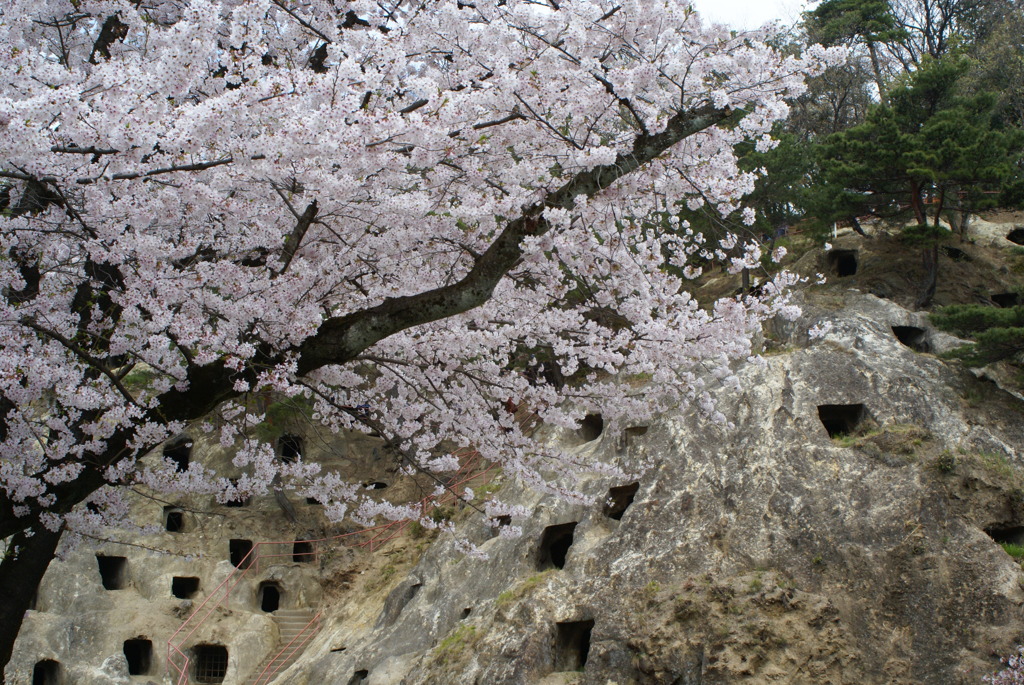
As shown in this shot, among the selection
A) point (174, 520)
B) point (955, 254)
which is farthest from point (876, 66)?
point (174, 520)

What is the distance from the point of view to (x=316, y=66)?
27.5ft

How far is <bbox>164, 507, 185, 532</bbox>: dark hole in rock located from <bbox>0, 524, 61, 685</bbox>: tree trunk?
15317 millimetres

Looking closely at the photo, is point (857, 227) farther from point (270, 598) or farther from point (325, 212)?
point (270, 598)

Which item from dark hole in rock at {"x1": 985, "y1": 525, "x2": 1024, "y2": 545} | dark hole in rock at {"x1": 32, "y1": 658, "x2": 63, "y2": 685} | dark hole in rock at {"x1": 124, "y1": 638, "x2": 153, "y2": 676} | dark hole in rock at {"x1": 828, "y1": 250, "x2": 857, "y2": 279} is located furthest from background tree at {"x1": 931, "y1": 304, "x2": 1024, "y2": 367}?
dark hole in rock at {"x1": 32, "y1": 658, "x2": 63, "y2": 685}

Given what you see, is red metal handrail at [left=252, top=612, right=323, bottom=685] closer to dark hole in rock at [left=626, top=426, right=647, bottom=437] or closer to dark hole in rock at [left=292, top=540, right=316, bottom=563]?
→ dark hole in rock at [left=292, top=540, right=316, bottom=563]

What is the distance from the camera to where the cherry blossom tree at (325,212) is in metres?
5.75

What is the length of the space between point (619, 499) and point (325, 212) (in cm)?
1019

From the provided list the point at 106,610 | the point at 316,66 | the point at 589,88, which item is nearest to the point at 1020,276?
the point at 589,88

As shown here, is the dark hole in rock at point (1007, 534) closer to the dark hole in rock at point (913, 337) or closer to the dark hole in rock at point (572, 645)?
the dark hole in rock at point (913, 337)

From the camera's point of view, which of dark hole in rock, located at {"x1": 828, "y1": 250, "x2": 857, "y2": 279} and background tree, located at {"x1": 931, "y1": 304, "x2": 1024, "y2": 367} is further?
dark hole in rock, located at {"x1": 828, "y1": 250, "x2": 857, "y2": 279}

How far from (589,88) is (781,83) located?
1857 millimetres

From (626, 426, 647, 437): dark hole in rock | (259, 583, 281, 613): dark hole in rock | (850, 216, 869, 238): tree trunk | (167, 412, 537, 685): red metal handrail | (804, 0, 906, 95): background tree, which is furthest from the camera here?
(804, 0, 906, 95): background tree

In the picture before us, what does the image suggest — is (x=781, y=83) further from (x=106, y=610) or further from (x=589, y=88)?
(x=106, y=610)

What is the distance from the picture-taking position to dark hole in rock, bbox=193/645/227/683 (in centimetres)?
1872
